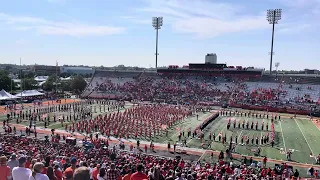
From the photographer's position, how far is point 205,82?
219 feet

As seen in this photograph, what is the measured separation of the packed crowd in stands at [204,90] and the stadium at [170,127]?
205 millimetres

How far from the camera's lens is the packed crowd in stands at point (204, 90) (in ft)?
176

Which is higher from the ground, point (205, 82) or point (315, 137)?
point (205, 82)

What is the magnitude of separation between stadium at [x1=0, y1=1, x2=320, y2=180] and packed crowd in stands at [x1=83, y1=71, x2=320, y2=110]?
0.67 ft

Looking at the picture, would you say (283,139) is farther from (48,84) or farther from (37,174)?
(48,84)

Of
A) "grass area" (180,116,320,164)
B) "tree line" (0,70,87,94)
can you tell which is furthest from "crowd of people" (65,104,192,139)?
"tree line" (0,70,87,94)

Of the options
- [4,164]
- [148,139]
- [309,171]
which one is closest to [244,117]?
[148,139]

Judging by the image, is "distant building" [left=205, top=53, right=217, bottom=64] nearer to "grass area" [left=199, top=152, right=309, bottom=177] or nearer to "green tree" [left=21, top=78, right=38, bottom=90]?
"green tree" [left=21, top=78, right=38, bottom=90]

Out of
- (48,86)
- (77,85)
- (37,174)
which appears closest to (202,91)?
(77,85)

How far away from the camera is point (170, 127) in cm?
3303

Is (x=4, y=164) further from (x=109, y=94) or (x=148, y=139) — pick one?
(x=109, y=94)

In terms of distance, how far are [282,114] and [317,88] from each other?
16.0 meters

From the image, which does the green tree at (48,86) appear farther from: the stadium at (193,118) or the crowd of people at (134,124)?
the crowd of people at (134,124)

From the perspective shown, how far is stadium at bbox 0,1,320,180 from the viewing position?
12095 millimetres
